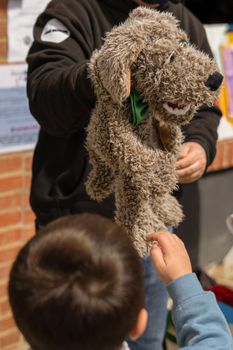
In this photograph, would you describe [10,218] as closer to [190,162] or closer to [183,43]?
[190,162]

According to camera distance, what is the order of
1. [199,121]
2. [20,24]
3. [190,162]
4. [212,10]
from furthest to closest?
[212,10] < [20,24] < [199,121] < [190,162]

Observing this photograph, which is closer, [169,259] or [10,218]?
[169,259]

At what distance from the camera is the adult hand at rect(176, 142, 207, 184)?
57.3 inches

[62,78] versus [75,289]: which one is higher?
[62,78]

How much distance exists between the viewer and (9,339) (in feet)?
7.82

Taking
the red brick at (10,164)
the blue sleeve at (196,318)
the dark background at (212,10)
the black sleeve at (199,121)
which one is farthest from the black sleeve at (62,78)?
the dark background at (212,10)

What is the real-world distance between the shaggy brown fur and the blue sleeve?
210mm

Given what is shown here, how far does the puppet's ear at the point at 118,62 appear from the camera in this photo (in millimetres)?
1101

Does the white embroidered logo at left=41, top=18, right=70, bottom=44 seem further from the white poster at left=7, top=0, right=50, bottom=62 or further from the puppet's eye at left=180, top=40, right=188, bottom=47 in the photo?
the white poster at left=7, top=0, right=50, bottom=62

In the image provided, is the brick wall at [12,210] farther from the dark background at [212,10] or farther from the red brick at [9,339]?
the dark background at [212,10]

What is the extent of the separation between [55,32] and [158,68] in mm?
359

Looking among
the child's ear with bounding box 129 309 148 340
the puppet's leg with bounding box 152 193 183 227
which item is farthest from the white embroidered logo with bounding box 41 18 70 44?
the child's ear with bounding box 129 309 148 340

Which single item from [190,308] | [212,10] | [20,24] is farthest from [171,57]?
[212,10]

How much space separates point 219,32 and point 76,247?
6.52 ft
